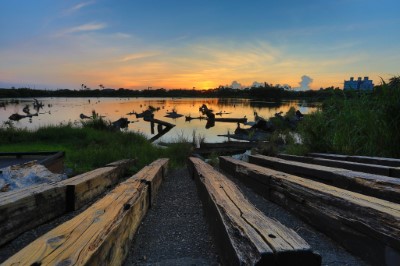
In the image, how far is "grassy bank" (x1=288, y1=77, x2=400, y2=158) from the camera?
6262 millimetres

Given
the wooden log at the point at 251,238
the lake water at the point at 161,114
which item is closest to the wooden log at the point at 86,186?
the wooden log at the point at 251,238

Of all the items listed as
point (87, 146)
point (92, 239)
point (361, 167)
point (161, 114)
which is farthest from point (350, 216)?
point (161, 114)

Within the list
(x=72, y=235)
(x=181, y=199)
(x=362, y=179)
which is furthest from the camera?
(x=181, y=199)

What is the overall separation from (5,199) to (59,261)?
5.57ft

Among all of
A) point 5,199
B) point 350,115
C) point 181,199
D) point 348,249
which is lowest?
point 181,199

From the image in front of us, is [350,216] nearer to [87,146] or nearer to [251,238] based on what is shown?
[251,238]

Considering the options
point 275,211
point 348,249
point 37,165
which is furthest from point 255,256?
point 37,165

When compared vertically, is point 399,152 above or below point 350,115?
below

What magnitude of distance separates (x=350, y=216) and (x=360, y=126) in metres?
5.31

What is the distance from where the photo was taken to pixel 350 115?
798 centimetres

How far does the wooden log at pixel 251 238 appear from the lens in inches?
67.6

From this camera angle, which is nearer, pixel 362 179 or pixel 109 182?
pixel 362 179

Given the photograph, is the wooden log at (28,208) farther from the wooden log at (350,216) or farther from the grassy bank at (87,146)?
the grassy bank at (87,146)

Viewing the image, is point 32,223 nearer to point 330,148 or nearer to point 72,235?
point 72,235
